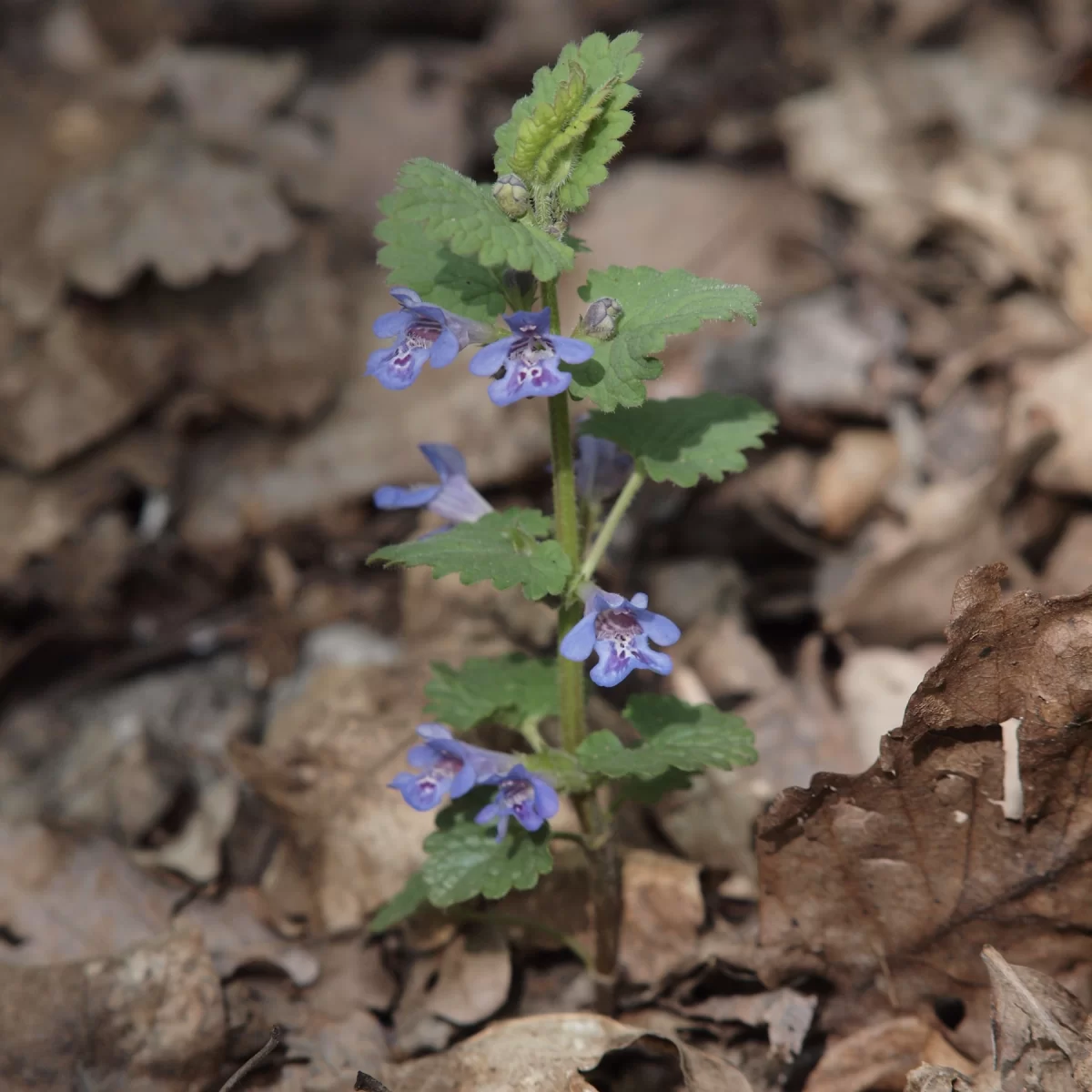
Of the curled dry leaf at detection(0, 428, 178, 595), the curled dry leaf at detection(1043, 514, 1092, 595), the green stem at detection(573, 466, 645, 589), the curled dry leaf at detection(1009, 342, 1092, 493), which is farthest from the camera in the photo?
the curled dry leaf at detection(0, 428, 178, 595)

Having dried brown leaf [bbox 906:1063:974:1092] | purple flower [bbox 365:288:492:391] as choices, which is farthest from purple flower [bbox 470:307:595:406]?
dried brown leaf [bbox 906:1063:974:1092]

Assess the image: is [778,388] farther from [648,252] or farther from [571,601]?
[571,601]

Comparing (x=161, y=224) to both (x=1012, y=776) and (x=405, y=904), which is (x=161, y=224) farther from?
(x=1012, y=776)

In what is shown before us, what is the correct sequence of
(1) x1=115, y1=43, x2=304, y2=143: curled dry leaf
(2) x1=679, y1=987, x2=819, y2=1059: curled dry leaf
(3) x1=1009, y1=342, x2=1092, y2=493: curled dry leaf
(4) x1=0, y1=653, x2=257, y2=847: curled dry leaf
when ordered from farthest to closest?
(1) x1=115, y1=43, x2=304, y2=143: curled dry leaf < (3) x1=1009, y1=342, x2=1092, y2=493: curled dry leaf < (4) x1=0, y1=653, x2=257, y2=847: curled dry leaf < (2) x1=679, y1=987, x2=819, y2=1059: curled dry leaf

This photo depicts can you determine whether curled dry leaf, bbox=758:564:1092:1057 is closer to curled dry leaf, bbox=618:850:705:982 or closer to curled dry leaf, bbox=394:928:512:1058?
curled dry leaf, bbox=618:850:705:982

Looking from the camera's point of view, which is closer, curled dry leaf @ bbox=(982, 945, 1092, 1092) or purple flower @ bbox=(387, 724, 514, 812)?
curled dry leaf @ bbox=(982, 945, 1092, 1092)

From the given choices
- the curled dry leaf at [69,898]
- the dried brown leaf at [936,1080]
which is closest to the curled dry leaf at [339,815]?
the curled dry leaf at [69,898]

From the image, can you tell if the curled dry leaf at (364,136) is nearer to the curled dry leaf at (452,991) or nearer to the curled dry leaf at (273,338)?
the curled dry leaf at (273,338)
